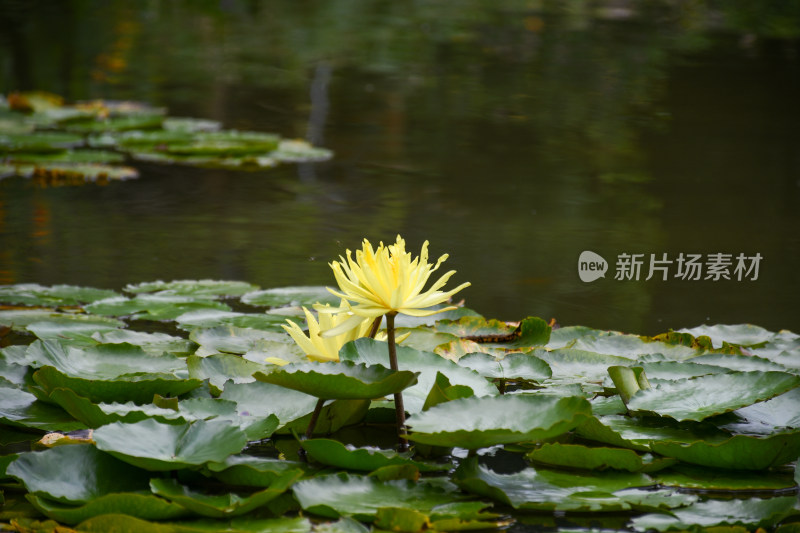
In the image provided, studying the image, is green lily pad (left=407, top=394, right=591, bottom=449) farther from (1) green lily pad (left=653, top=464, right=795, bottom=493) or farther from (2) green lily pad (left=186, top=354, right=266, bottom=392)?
(2) green lily pad (left=186, top=354, right=266, bottom=392)

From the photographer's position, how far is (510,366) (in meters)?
1.47

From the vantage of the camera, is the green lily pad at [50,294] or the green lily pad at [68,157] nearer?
the green lily pad at [50,294]

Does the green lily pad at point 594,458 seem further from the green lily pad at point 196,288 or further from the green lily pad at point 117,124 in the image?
the green lily pad at point 117,124

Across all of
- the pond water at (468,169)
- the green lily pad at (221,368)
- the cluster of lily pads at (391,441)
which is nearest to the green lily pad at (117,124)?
the pond water at (468,169)

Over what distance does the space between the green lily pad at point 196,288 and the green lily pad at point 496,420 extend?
1.02 metres

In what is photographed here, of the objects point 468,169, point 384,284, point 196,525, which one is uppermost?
point 468,169

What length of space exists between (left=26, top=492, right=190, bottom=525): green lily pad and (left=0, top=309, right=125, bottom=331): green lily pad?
77 centimetres

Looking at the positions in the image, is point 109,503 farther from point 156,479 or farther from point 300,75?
point 300,75

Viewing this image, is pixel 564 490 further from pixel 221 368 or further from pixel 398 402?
pixel 221 368

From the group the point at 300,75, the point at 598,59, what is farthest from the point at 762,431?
the point at 598,59

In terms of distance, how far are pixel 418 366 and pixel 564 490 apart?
0.33 meters

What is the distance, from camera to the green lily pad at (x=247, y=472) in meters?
1.11

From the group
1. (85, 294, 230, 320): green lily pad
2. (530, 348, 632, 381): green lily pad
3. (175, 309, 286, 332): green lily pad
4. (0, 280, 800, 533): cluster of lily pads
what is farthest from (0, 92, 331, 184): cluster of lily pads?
(530, 348, 632, 381): green lily pad

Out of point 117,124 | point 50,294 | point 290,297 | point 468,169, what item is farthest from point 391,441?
point 117,124
